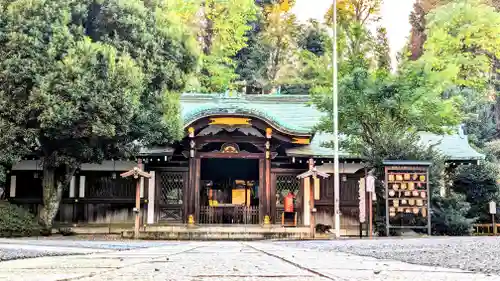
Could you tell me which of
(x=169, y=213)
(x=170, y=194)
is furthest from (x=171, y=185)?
(x=169, y=213)

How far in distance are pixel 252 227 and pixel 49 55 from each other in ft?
26.3

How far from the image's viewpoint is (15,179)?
1817 centimetres

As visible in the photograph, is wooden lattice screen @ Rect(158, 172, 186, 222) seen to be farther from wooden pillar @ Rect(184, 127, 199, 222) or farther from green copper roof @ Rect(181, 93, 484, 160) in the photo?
green copper roof @ Rect(181, 93, 484, 160)

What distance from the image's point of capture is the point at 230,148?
17.9 m

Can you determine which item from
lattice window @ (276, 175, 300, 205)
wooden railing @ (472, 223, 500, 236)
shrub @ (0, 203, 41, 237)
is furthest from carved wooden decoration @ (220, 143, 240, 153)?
wooden railing @ (472, 223, 500, 236)

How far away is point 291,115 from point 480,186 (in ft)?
26.4

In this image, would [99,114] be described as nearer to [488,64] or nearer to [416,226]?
[416,226]

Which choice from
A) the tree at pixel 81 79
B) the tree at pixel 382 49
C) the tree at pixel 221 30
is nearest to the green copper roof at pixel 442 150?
the tree at pixel 81 79

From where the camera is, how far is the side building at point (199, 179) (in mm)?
17438

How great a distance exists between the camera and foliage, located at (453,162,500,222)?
18234 mm

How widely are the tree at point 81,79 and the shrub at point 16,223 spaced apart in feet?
2.36

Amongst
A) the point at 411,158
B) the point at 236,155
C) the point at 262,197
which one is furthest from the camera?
the point at 236,155

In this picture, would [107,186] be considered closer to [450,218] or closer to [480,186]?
[450,218]

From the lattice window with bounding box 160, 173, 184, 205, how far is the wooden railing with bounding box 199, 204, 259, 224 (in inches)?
44.7
